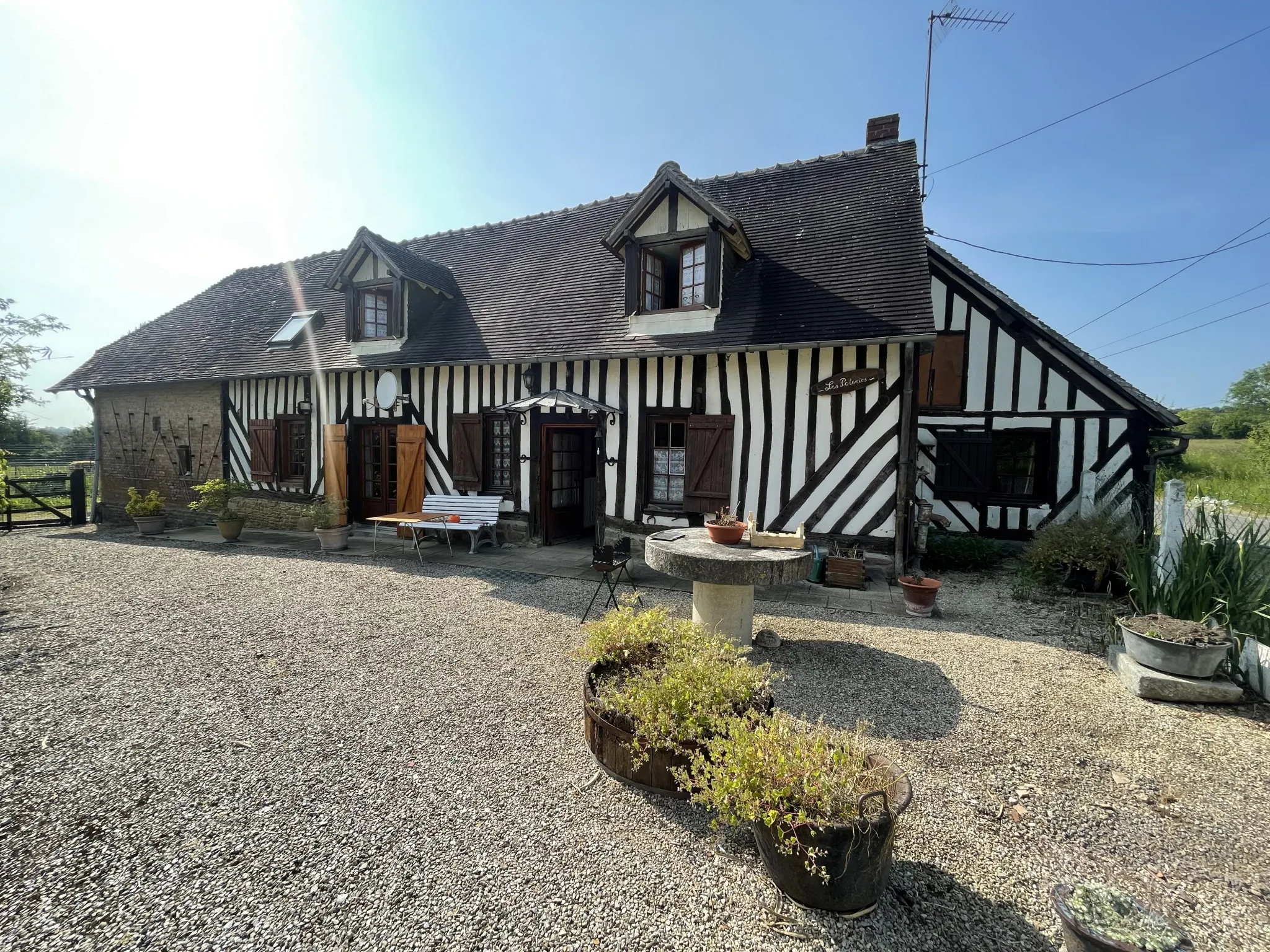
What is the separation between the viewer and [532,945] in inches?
69.3

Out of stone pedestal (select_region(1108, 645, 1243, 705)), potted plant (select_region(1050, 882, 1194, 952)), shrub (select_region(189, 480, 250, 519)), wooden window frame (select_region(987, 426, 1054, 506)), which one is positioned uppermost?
wooden window frame (select_region(987, 426, 1054, 506))

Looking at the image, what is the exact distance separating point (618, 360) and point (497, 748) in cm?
577

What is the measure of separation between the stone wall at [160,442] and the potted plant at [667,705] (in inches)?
476

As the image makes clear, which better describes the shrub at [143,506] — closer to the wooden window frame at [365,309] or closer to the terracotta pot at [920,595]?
the wooden window frame at [365,309]

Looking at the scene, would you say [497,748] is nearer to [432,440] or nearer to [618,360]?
[618,360]

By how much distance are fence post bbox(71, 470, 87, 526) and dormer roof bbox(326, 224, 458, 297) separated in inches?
283

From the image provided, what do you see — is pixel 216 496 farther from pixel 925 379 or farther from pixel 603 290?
pixel 925 379

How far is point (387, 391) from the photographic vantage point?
9219mm

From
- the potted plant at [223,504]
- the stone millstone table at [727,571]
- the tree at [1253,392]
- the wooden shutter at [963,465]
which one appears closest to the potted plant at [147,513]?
the potted plant at [223,504]

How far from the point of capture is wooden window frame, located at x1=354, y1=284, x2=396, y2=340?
31.4 ft

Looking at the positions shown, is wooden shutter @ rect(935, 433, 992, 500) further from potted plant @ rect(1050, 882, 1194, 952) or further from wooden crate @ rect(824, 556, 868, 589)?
Answer: potted plant @ rect(1050, 882, 1194, 952)

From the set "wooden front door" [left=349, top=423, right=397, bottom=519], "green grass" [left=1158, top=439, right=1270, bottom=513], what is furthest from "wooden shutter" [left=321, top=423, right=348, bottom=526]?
"green grass" [left=1158, top=439, right=1270, bottom=513]

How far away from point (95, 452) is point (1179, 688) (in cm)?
1857

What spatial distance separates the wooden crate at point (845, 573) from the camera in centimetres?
615
